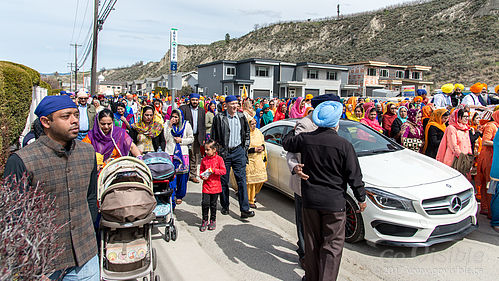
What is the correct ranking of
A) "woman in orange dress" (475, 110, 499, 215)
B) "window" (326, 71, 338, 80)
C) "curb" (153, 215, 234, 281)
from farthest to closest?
"window" (326, 71, 338, 80) → "woman in orange dress" (475, 110, 499, 215) → "curb" (153, 215, 234, 281)

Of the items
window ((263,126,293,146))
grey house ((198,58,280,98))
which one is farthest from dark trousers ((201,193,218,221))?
grey house ((198,58,280,98))

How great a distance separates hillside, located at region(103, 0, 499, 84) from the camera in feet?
151

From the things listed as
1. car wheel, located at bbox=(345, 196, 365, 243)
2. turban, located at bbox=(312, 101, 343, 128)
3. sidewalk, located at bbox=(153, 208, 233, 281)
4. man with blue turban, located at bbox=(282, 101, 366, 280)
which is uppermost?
turban, located at bbox=(312, 101, 343, 128)

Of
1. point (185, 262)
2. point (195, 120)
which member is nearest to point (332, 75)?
point (195, 120)

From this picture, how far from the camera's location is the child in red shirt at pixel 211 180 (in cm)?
505

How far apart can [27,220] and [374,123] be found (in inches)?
288

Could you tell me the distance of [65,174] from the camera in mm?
2223

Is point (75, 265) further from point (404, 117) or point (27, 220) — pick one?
point (404, 117)

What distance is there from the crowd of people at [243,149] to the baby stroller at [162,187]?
1.51 ft

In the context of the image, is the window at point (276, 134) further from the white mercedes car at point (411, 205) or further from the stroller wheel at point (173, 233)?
the stroller wheel at point (173, 233)

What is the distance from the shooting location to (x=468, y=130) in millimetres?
5938

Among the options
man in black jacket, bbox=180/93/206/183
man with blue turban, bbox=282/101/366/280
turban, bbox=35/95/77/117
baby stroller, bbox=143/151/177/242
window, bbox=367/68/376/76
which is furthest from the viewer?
window, bbox=367/68/376/76

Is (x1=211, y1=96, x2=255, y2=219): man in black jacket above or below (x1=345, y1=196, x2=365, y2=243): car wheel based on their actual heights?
above

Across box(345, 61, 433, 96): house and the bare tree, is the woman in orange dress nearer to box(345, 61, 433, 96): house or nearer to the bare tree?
the bare tree
